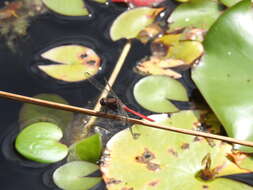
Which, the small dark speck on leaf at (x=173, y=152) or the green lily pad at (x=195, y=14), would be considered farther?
the green lily pad at (x=195, y=14)

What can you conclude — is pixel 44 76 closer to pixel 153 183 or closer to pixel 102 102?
pixel 102 102

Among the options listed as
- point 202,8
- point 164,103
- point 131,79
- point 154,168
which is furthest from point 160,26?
point 154,168

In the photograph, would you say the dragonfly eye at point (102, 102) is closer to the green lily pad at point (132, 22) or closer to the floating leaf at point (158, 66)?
the floating leaf at point (158, 66)

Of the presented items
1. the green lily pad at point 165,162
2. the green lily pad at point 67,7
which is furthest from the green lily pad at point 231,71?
the green lily pad at point 67,7

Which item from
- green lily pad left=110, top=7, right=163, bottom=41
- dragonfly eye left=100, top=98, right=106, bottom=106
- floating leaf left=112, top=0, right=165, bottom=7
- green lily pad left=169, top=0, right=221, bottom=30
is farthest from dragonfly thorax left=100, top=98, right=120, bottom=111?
floating leaf left=112, top=0, right=165, bottom=7

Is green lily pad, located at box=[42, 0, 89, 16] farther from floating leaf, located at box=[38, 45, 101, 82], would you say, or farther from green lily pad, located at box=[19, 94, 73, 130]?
green lily pad, located at box=[19, 94, 73, 130]

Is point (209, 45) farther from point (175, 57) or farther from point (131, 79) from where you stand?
point (131, 79)

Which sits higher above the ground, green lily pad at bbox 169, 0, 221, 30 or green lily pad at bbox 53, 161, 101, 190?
green lily pad at bbox 169, 0, 221, 30

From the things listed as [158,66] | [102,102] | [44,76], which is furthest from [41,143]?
[158,66]
